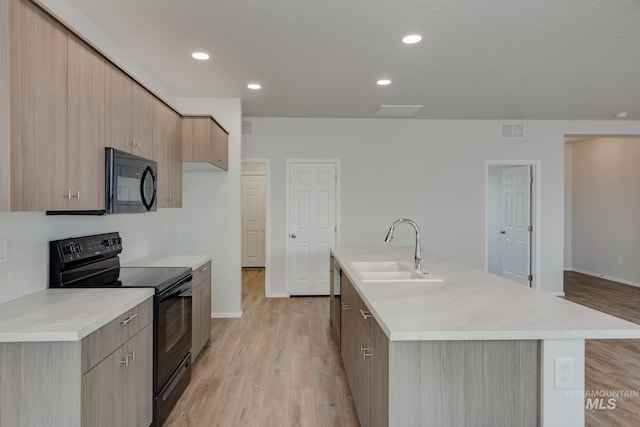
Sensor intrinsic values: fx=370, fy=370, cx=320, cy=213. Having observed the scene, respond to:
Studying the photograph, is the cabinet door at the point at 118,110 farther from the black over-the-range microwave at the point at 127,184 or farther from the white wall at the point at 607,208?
the white wall at the point at 607,208

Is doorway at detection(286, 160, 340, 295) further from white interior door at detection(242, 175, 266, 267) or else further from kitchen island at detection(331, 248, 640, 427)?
kitchen island at detection(331, 248, 640, 427)

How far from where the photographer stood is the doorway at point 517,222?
5676 mm

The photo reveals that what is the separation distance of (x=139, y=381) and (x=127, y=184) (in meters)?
1.18

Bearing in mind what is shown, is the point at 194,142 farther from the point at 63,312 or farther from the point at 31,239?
the point at 63,312

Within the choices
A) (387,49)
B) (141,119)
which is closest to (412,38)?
(387,49)

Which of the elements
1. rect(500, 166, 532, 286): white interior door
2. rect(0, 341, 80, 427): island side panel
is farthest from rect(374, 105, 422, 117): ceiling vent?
rect(0, 341, 80, 427): island side panel

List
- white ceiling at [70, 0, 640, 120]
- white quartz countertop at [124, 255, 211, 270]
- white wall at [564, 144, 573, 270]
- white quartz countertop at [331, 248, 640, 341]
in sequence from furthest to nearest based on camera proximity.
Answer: white wall at [564, 144, 573, 270]
white quartz countertop at [124, 255, 211, 270]
white ceiling at [70, 0, 640, 120]
white quartz countertop at [331, 248, 640, 341]

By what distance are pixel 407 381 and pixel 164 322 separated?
5.06ft

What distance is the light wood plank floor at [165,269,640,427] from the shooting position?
93.3 inches

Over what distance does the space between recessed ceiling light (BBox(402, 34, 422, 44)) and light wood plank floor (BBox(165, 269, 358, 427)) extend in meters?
2.68

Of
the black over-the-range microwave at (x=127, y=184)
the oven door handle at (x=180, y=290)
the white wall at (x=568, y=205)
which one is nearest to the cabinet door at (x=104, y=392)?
the oven door handle at (x=180, y=290)

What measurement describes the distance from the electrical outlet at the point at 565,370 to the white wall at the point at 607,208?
6.41 m

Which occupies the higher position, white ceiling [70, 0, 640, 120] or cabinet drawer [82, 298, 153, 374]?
white ceiling [70, 0, 640, 120]

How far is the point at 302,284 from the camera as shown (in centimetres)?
550
